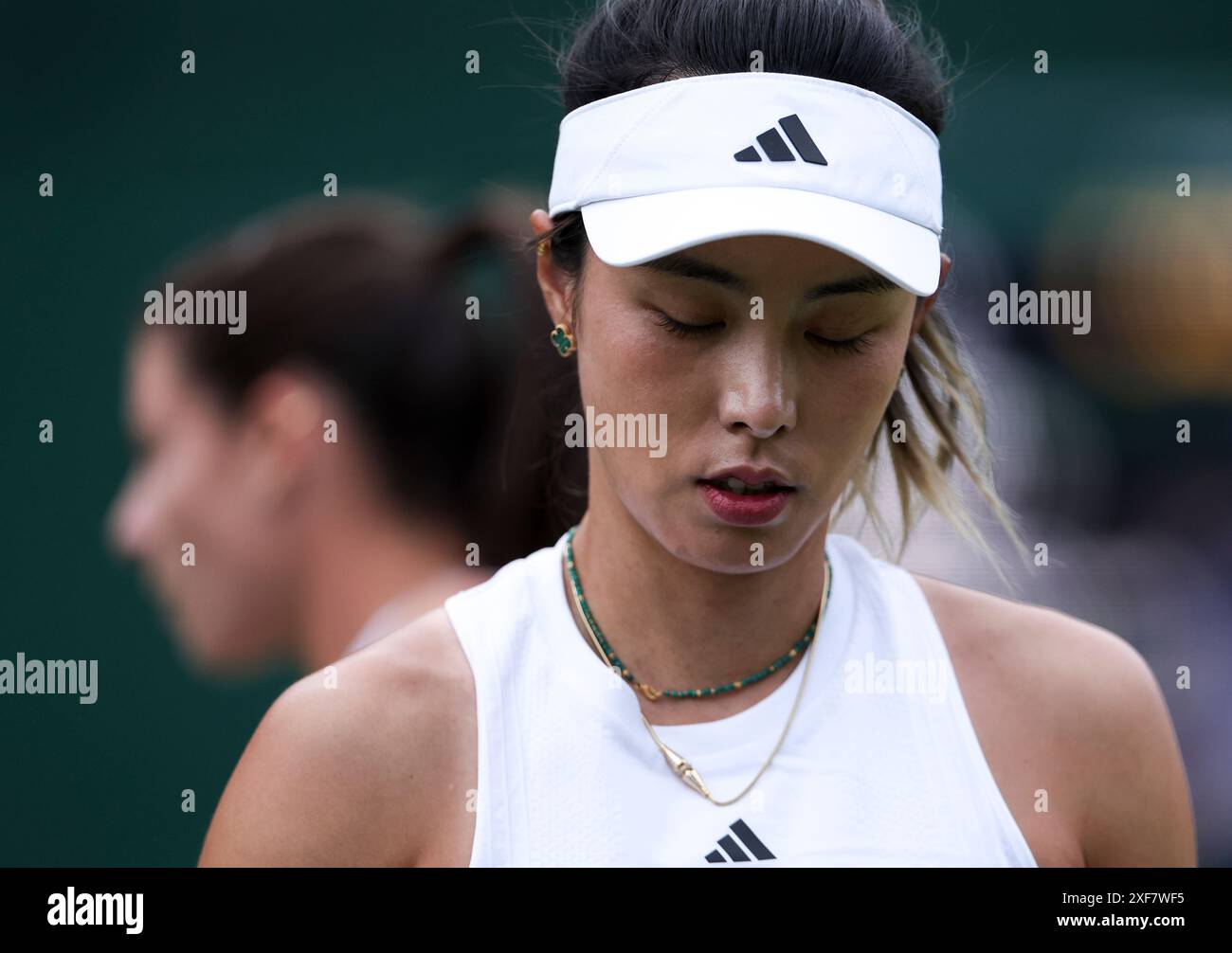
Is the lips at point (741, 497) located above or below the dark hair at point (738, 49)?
below

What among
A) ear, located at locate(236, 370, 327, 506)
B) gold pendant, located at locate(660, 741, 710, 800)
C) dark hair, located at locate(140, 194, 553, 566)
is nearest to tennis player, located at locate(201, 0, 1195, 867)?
gold pendant, located at locate(660, 741, 710, 800)

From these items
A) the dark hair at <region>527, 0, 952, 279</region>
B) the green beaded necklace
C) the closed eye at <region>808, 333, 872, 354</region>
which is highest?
the dark hair at <region>527, 0, 952, 279</region>

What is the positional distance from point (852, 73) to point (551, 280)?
0.49 m

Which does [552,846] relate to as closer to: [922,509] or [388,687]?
[388,687]

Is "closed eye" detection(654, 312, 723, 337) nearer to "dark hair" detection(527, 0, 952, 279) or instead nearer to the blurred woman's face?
"dark hair" detection(527, 0, 952, 279)

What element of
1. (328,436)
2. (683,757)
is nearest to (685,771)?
(683,757)

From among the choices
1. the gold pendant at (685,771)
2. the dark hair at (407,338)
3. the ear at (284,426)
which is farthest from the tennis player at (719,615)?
the ear at (284,426)

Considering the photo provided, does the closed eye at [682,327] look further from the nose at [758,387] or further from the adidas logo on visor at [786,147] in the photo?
the adidas logo on visor at [786,147]

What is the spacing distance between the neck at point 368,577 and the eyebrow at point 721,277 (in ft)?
3.80

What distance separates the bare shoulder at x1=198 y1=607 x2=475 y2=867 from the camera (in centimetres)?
160

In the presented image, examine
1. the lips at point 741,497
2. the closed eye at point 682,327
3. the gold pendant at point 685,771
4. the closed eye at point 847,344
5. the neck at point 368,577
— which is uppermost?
the closed eye at point 682,327

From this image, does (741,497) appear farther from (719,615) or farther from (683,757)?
(683,757)

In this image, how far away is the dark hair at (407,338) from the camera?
2545mm

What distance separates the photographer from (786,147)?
156 cm
